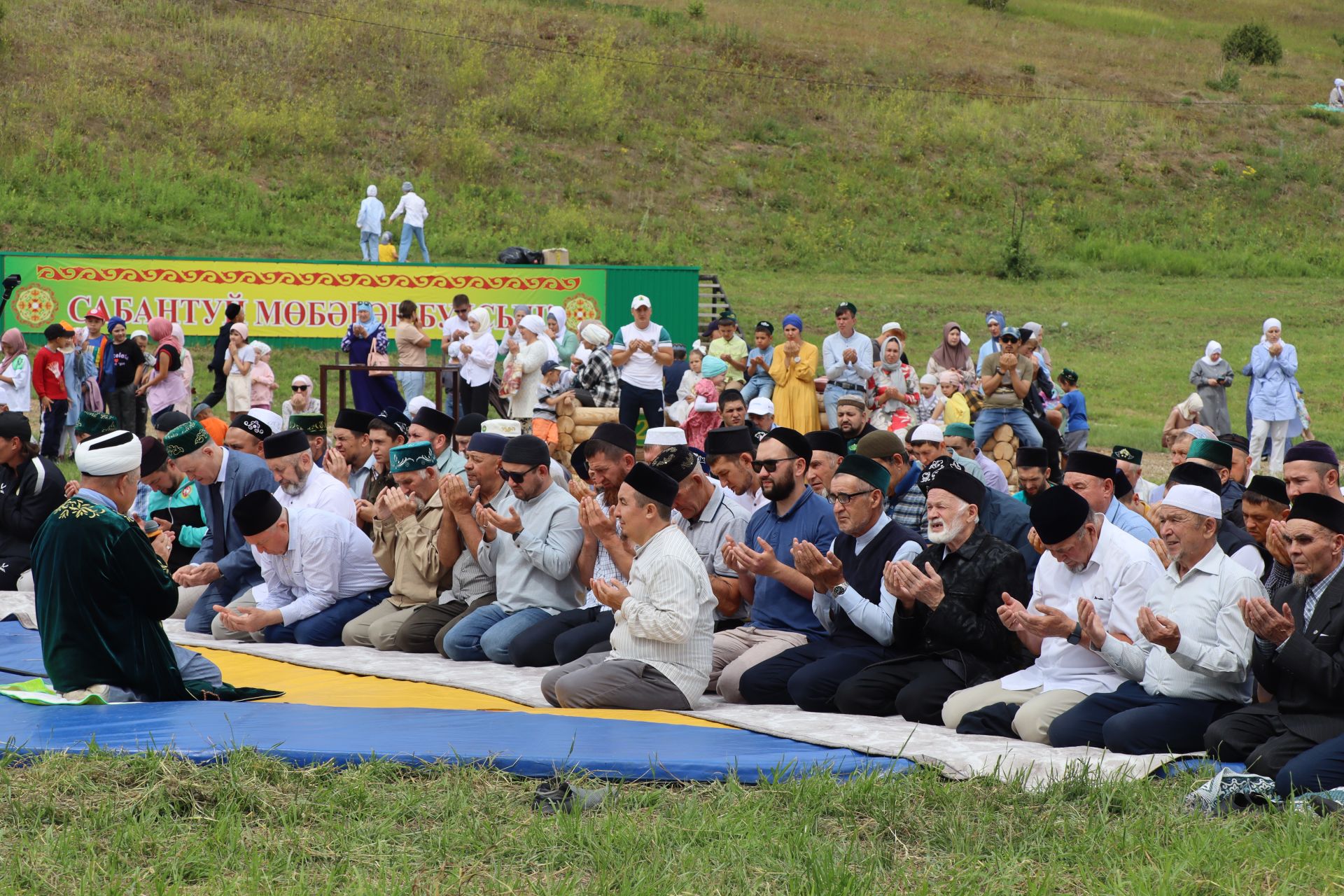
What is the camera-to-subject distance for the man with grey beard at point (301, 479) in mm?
8492

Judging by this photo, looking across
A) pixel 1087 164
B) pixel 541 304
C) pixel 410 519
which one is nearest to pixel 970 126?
pixel 1087 164

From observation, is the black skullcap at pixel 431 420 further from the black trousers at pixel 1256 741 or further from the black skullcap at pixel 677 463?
the black trousers at pixel 1256 741

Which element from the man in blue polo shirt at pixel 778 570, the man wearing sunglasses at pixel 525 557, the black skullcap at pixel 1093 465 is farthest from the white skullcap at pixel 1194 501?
the man wearing sunglasses at pixel 525 557

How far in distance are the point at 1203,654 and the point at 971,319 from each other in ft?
72.8

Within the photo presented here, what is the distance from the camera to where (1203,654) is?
17.1 feet

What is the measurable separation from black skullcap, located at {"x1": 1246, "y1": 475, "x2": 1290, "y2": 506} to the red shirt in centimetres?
1265

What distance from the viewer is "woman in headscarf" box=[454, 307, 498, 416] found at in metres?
15.3

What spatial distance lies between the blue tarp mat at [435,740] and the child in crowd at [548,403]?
5957mm

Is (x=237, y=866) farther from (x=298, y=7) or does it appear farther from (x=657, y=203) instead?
(x=298, y=7)

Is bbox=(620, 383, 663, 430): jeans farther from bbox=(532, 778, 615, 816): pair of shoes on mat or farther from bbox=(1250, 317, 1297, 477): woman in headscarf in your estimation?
bbox=(532, 778, 615, 816): pair of shoes on mat

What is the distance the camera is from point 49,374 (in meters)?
15.2

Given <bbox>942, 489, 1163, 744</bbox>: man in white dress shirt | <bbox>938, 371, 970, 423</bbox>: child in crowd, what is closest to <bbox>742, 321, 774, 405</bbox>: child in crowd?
<bbox>938, 371, 970, 423</bbox>: child in crowd

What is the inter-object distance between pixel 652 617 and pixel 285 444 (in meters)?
3.44

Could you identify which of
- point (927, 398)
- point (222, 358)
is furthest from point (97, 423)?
point (927, 398)
